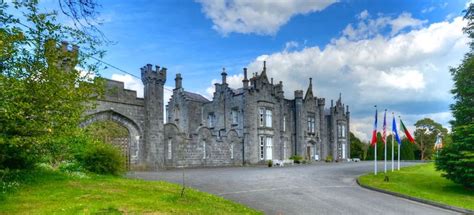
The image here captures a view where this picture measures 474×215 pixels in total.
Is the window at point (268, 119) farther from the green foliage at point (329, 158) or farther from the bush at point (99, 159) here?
the bush at point (99, 159)

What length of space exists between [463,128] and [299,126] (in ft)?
92.8

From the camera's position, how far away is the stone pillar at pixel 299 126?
49875 millimetres

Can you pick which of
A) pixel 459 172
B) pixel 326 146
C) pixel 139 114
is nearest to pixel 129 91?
pixel 139 114

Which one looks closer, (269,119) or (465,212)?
(465,212)

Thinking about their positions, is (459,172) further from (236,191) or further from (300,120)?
(300,120)

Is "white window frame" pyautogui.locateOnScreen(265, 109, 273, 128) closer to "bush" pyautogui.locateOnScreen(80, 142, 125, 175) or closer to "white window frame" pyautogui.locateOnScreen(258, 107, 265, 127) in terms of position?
"white window frame" pyautogui.locateOnScreen(258, 107, 265, 127)

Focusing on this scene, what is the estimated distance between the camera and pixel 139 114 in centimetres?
3069

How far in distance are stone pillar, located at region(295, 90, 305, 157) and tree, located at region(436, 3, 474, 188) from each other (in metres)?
25.4

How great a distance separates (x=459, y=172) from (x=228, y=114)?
26581 millimetres

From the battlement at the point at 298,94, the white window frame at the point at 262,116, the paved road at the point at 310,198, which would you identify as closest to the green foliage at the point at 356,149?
the battlement at the point at 298,94

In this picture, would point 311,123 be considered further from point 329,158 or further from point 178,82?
point 178,82

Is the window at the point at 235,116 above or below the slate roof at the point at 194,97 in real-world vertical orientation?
below

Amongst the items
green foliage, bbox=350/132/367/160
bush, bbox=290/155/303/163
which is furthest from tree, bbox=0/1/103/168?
green foliage, bbox=350/132/367/160

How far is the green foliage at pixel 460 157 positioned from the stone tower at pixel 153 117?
2019 cm
